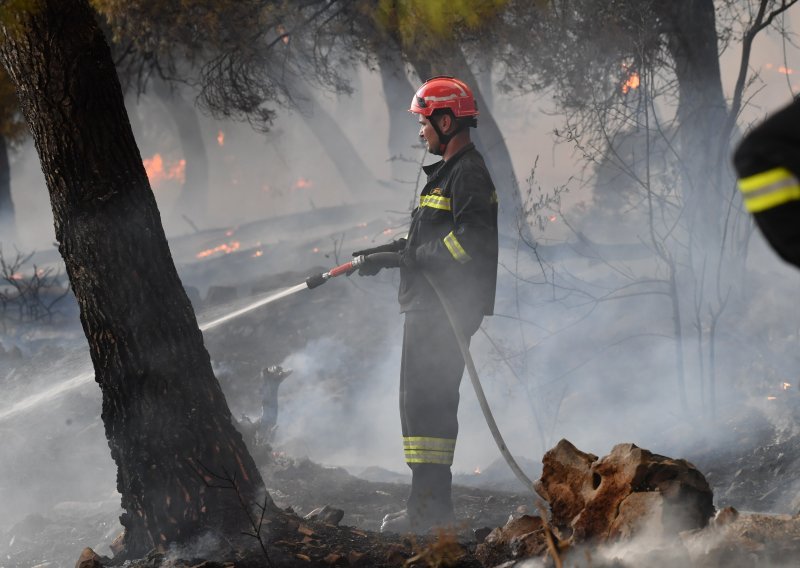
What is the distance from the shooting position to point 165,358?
147 inches

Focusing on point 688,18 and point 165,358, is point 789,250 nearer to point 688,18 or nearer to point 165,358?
point 165,358

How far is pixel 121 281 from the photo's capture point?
12.0 feet

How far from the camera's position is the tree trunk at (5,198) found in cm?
1472

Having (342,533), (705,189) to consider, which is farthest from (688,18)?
(342,533)

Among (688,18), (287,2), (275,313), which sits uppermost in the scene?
(287,2)

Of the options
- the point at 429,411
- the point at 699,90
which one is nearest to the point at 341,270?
the point at 429,411

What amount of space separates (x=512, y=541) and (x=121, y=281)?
205 cm

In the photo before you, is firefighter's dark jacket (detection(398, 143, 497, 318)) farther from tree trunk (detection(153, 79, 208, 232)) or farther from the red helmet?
tree trunk (detection(153, 79, 208, 232))

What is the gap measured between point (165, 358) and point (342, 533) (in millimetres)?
1171

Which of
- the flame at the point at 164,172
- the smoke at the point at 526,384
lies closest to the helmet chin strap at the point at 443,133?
the smoke at the point at 526,384

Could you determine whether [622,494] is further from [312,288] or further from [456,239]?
[312,288]

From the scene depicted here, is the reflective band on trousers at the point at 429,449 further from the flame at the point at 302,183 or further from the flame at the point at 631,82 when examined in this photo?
the flame at the point at 302,183

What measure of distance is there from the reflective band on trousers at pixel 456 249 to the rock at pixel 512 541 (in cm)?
147

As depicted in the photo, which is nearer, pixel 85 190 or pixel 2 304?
pixel 85 190
